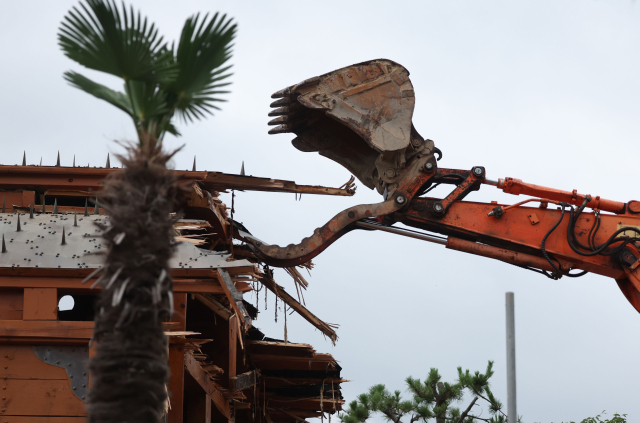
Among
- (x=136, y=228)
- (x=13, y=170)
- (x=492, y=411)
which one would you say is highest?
(x=13, y=170)

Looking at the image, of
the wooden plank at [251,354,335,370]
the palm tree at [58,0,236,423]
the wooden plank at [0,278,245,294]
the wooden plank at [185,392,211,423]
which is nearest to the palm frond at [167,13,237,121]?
the palm tree at [58,0,236,423]

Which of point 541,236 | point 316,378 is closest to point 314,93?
point 541,236

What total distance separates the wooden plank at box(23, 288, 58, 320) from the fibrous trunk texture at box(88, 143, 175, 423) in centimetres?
391

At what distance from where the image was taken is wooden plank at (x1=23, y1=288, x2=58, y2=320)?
1022 centimetres

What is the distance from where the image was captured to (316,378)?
18.0 meters

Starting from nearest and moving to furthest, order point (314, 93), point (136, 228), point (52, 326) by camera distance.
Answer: point (136, 228)
point (52, 326)
point (314, 93)

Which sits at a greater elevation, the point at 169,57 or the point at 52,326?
the point at 169,57

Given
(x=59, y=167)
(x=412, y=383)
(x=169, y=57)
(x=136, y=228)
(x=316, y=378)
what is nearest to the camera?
(x=136, y=228)

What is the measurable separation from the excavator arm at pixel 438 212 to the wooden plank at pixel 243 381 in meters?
3.71

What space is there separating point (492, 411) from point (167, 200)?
17451 millimetres

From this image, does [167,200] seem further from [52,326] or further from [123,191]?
[52,326]

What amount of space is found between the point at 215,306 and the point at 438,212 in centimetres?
414

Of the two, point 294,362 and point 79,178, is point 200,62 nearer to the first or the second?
point 79,178

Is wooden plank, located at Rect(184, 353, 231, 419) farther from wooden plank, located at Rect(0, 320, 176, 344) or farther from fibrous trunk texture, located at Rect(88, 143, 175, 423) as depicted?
fibrous trunk texture, located at Rect(88, 143, 175, 423)
